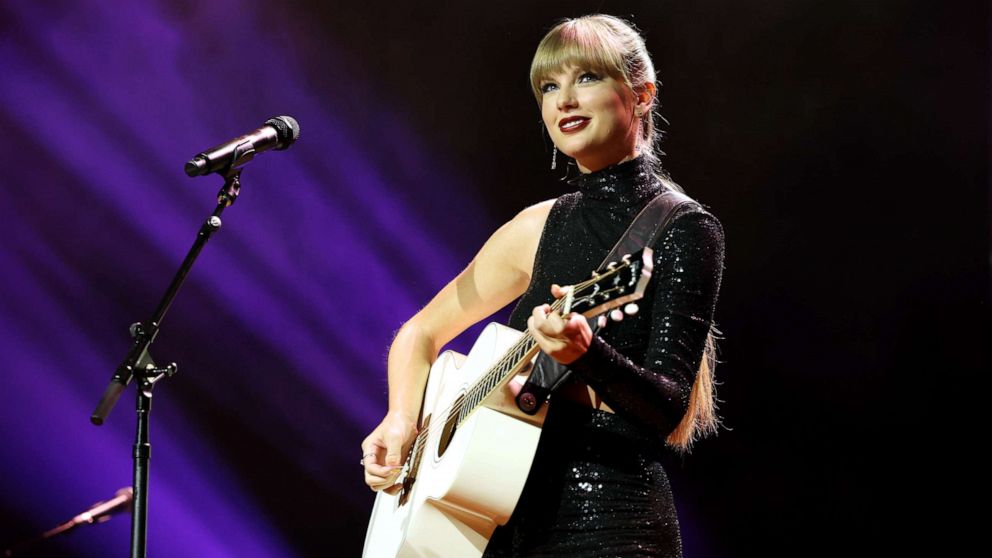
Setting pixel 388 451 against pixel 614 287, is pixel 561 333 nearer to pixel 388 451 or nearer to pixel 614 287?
pixel 614 287

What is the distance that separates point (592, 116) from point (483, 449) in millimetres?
861

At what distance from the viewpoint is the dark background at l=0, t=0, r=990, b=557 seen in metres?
4.02

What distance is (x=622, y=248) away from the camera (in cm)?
207

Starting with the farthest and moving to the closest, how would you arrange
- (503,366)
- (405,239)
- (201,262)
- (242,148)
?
(405,239) < (201,262) < (242,148) < (503,366)

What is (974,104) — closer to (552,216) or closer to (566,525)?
(552,216)

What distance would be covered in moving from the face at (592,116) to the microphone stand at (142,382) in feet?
3.20

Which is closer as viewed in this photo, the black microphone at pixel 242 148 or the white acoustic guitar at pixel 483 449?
the white acoustic guitar at pixel 483 449

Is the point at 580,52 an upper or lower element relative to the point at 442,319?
upper

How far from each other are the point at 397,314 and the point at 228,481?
1045 mm

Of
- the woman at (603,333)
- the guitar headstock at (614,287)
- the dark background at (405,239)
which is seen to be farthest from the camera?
the dark background at (405,239)

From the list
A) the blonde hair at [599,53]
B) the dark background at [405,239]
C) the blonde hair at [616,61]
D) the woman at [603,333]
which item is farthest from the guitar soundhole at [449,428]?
the dark background at [405,239]

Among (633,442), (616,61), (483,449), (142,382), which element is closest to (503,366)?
(483,449)

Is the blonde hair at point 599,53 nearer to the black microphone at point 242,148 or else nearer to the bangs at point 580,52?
the bangs at point 580,52

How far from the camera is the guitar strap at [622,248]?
1.93 m
